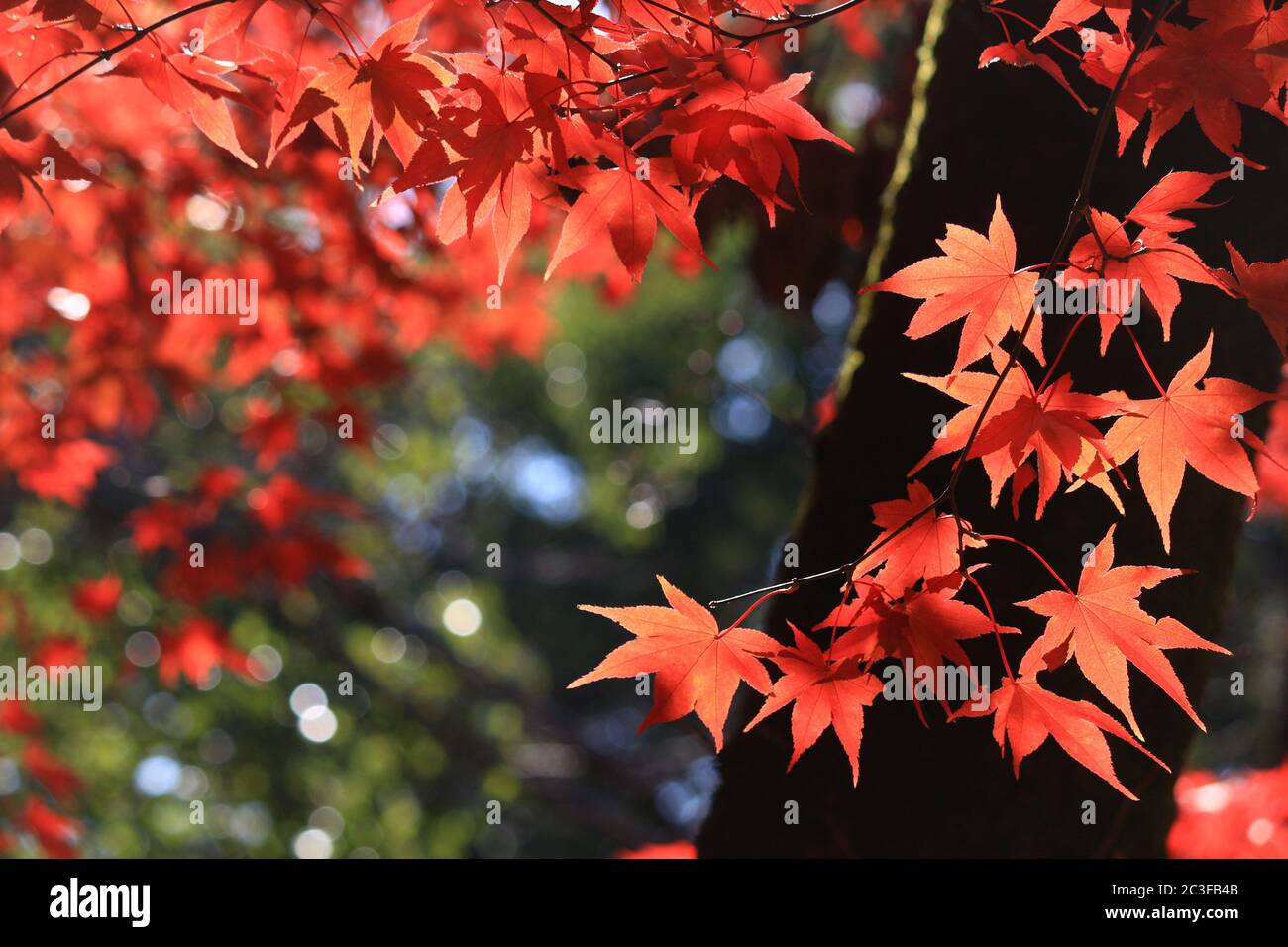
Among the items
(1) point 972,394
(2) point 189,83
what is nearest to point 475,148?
(2) point 189,83

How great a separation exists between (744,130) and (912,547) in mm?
489

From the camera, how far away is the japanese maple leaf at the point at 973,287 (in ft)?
3.56

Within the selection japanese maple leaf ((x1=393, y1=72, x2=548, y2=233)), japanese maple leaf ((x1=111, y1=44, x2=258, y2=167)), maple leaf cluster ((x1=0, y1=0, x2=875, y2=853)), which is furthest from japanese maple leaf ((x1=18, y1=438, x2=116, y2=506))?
japanese maple leaf ((x1=393, y1=72, x2=548, y2=233))

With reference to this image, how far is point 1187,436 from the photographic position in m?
1.08

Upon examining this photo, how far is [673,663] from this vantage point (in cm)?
113

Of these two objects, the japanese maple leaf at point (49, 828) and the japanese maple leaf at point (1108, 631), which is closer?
the japanese maple leaf at point (1108, 631)

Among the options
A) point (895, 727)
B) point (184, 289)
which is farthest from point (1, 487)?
point (895, 727)

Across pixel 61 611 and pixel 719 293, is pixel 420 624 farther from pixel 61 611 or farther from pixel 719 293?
pixel 719 293

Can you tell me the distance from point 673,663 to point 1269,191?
1164mm

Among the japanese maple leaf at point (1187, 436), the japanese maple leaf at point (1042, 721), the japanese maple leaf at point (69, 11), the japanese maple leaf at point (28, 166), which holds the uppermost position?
the japanese maple leaf at point (69, 11)

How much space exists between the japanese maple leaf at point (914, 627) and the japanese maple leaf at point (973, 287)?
0.25m

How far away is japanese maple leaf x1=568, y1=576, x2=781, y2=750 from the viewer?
111 cm

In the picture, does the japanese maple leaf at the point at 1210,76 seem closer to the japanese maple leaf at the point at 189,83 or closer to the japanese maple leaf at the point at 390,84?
the japanese maple leaf at the point at 390,84

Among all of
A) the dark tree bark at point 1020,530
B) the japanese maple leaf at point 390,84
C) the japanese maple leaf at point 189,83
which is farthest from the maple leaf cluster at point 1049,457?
the japanese maple leaf at point 189,83
